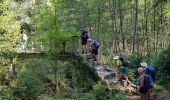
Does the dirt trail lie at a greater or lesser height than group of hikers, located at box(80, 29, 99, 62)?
lesser

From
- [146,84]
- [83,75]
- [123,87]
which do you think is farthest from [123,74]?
[146,84]

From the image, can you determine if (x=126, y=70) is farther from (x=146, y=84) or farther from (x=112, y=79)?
(x=146, y=84)

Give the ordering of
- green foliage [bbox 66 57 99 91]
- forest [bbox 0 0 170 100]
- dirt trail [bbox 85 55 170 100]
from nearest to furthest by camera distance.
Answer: dirt trail [bbox 85 55 170 100], forest [bbox 0 0 170 100], green foliage [bbox 66 57 99 91]

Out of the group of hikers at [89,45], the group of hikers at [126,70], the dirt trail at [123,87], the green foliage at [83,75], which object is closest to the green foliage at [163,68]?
the dirt trail at [123,87]

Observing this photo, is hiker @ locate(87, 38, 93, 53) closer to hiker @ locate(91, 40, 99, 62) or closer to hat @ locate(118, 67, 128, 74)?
hiker @ locate(91, 40, 99, 62)

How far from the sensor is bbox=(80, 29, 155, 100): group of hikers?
1365cm

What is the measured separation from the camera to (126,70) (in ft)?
57.5

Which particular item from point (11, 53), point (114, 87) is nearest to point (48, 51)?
point (11, 53)

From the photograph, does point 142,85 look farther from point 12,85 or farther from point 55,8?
point 55,8

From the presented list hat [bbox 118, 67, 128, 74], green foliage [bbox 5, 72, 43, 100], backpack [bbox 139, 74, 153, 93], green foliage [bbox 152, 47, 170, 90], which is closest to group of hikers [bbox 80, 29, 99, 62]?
hat [bbox 118, 67, 128, 74]

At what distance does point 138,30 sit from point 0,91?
28612mm

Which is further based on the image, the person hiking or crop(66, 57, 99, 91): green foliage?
the person hiking

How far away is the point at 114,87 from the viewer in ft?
54.5

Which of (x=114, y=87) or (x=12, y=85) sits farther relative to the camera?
A: (x=12, y=85)
